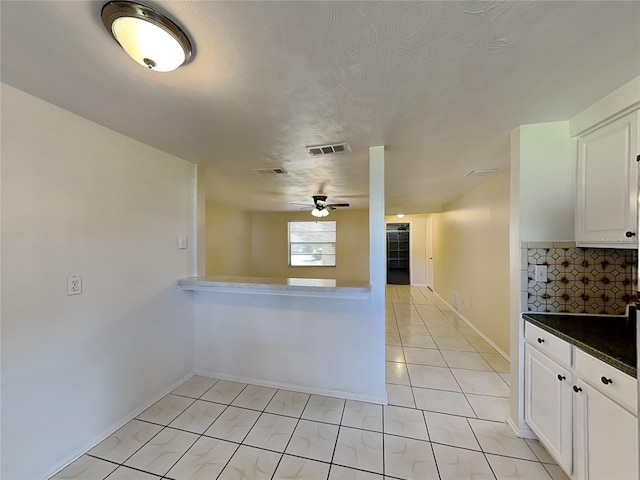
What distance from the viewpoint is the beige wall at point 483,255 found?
9.80 ft

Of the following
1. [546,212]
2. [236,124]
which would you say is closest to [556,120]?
[546,212]

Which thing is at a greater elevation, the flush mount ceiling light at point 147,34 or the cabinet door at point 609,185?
the flush mount ceiling light at point 147,34

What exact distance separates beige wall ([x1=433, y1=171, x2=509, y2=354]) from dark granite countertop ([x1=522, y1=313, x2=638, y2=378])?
4.23 ft

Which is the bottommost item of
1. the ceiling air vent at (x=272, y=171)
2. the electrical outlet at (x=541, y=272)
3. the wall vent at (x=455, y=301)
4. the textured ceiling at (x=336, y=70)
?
the wall vent at (x=455, y=301)

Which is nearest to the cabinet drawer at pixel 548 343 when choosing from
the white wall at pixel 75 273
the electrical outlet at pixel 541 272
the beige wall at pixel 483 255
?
the electrical outlet at pixel 541 272

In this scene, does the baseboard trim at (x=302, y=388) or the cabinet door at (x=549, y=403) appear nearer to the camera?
the cabinet door at (x=549, y=403)

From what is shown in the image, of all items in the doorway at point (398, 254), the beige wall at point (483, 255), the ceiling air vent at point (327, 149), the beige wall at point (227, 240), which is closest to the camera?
the ceiling air vent at point (327, 149)

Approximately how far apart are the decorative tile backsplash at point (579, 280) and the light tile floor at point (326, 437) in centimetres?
99

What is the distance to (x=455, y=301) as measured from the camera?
4969mm

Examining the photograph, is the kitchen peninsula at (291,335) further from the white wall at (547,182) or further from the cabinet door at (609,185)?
the cabinet door at (609,185)

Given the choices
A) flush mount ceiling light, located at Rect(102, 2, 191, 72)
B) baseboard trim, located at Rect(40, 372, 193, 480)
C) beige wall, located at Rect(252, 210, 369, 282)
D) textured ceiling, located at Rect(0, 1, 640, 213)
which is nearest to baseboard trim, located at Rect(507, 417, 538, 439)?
textured ceiling, located at Rect(0, 1, 640, 213)

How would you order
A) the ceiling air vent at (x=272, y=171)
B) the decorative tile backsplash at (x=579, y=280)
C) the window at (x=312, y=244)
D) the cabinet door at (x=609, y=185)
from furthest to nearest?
the window at (x=312, y=244) → the ceiling air vent at (x=272, y=171) → the decorative tile backsplash at (x=579, y=280) → the cabinet door at (x=609, y=185)

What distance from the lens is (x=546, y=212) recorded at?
70.8 inches

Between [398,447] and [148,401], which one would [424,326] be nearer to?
[398,447]
